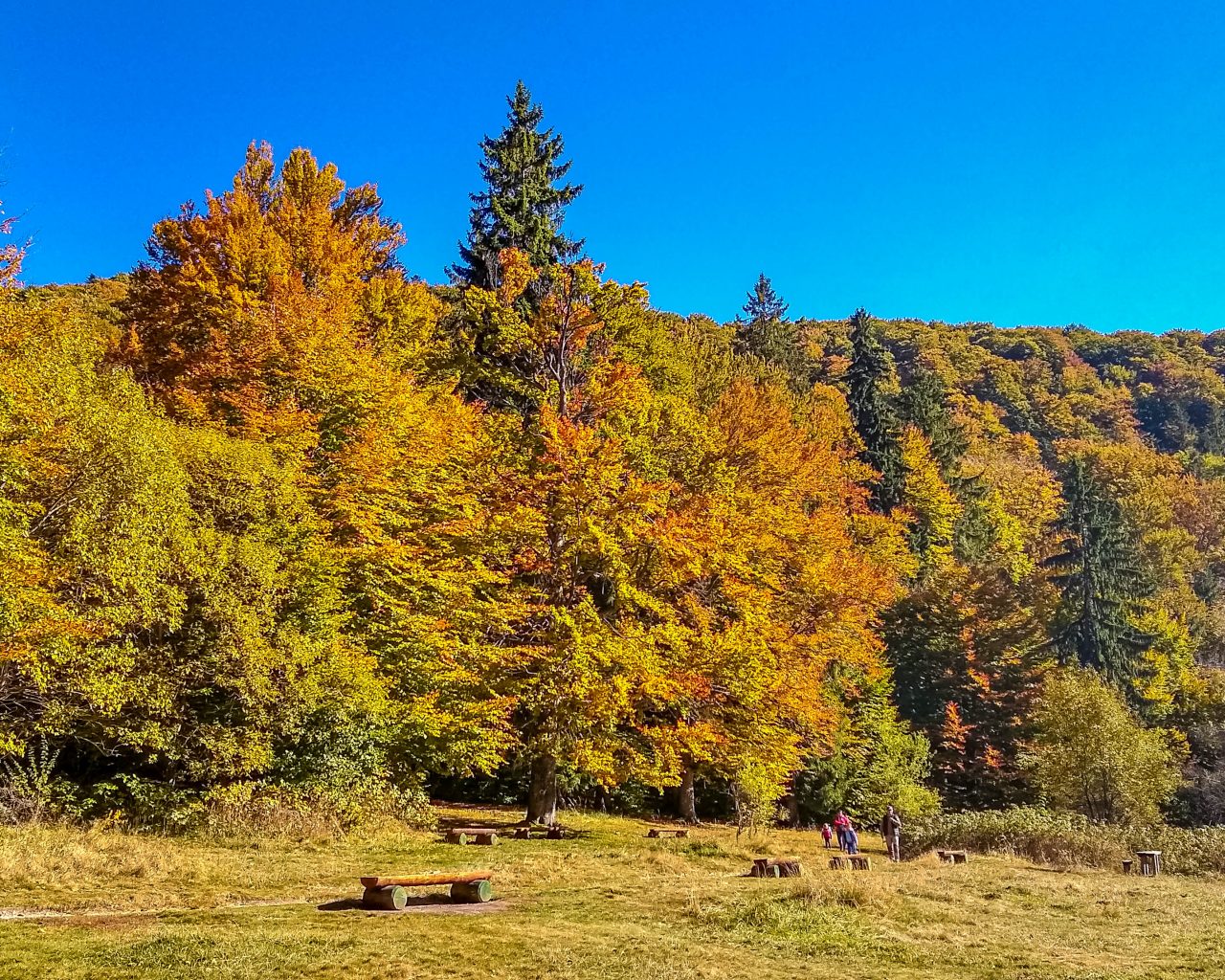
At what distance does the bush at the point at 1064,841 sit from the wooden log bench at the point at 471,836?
1424 cm

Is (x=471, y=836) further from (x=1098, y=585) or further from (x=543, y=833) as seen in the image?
(x=1098, y=585)

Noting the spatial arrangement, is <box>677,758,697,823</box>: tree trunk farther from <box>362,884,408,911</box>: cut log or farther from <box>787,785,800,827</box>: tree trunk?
<box>362,884,408,911</box>: cut log

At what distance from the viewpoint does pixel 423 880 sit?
45.0 ft

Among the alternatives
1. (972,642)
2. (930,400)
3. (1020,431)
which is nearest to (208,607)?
(972,642)

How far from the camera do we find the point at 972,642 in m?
51.0

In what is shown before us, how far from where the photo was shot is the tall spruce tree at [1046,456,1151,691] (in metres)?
66.3

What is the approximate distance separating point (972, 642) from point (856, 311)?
105 feet

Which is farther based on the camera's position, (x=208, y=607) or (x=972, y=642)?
(x=972, y=642)

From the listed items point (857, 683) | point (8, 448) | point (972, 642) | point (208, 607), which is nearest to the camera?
point (8, 448)

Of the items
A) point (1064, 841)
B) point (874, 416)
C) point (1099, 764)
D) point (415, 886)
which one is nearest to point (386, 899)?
point (415, 886)

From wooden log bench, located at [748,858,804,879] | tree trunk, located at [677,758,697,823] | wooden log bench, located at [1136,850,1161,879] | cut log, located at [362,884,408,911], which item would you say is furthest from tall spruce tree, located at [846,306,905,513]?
cut log, located at [362,884,408,911]

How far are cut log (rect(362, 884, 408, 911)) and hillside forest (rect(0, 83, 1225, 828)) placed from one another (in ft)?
20.8

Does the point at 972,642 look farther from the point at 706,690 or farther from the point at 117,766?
the point at 117,766

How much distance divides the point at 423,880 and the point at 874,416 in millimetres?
58928
